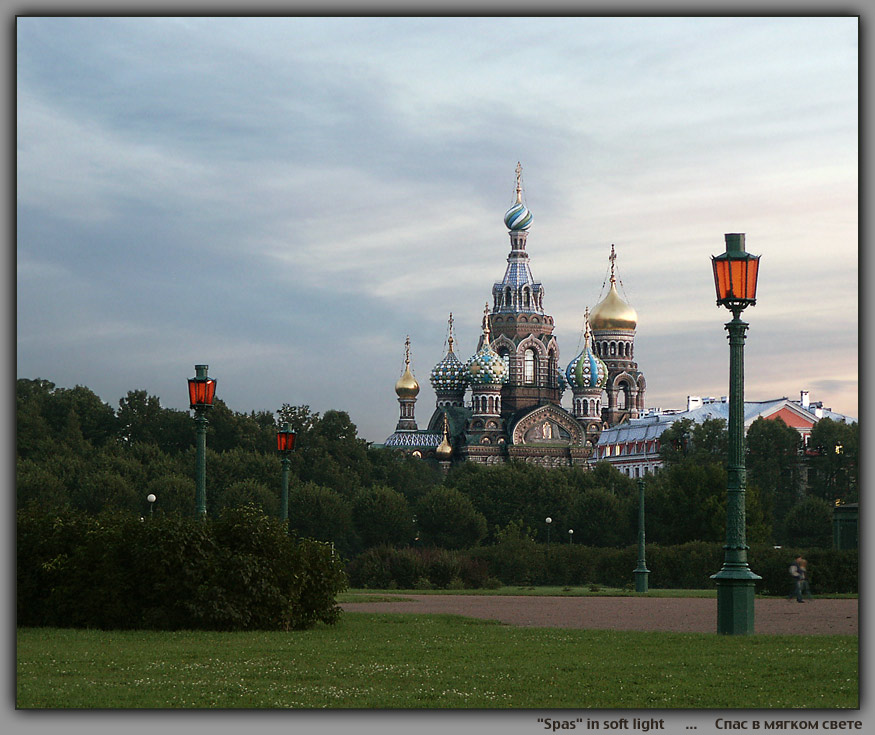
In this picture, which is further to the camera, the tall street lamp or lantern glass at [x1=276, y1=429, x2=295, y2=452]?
lantern glass at [x1=276, y1=429, x2=295, y2=452]

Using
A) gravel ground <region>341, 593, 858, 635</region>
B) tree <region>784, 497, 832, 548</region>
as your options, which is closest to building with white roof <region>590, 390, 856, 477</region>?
tree <region>784, 497, 832, 548</region>

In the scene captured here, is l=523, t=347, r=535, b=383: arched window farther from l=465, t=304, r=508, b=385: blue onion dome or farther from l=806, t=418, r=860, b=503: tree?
l=806, t=418, r=860, b=503: tree

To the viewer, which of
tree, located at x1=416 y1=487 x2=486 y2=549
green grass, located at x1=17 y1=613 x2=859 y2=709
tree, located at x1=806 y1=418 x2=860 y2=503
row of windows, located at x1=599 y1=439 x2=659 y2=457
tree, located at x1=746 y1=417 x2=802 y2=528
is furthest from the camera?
row of windows, located at x1=599 y1=439 x2=659 y2=457

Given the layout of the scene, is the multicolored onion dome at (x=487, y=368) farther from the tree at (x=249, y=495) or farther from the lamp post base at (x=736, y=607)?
the lamp post base at (x=736, y=607)

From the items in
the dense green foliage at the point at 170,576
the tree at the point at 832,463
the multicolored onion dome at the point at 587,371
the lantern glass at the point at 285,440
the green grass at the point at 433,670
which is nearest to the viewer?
the green grass at the point at 433,670

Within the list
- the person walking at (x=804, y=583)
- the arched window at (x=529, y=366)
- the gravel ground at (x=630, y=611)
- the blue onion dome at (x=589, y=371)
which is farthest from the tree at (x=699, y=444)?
the gravel ground at (x=630, y=611)

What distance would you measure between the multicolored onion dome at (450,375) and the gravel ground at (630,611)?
295ft

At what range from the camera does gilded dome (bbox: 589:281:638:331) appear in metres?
124

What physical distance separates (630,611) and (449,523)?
40.7 meters

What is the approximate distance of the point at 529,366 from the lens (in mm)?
122000

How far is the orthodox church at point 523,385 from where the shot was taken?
384 feet

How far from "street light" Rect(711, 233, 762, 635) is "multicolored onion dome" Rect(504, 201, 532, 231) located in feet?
346

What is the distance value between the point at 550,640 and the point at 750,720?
22.7 ft

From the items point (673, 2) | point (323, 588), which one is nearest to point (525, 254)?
point (323, 588)
